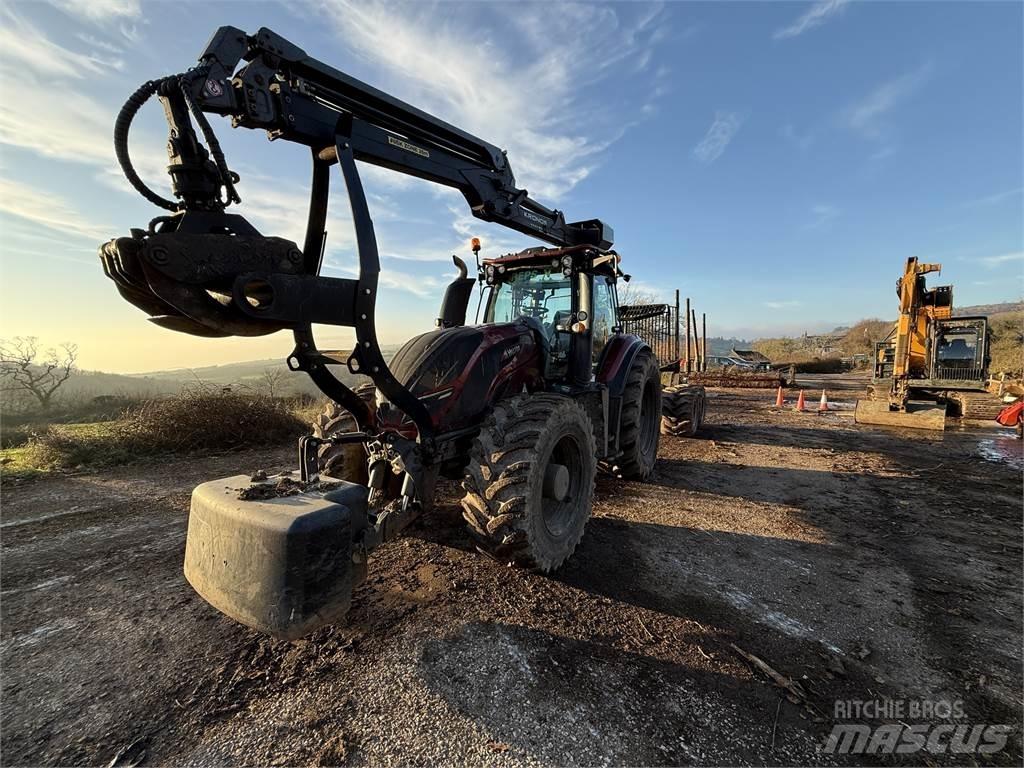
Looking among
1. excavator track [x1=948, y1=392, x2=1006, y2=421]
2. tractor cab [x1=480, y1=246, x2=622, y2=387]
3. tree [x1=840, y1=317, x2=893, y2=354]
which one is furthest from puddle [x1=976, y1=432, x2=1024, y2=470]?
tree [x1=840, y1=317, x2=893, y2=354]

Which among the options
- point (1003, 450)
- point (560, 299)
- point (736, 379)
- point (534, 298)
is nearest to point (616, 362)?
point (560, 299)

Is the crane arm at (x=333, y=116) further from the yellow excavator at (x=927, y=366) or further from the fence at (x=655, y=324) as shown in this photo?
the yellow excavator at (x=927, y=366)

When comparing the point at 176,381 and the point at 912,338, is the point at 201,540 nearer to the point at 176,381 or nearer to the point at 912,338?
the point at 176,381

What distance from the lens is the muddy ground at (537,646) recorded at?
1.85 metres

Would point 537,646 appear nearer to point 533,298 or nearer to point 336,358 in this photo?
point 336,358

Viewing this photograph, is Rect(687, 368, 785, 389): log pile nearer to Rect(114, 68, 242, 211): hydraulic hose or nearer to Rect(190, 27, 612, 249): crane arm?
Rect(190, 27, 612, 249): crane arm

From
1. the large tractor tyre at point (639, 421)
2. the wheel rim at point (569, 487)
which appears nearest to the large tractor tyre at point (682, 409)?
the large tractor tyre at point (639, 421)

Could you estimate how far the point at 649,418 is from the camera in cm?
639

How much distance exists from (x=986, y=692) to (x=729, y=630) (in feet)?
3.80

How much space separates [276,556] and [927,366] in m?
13.8

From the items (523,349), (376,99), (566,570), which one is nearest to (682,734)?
(566,570)

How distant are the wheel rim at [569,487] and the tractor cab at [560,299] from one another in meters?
1.01

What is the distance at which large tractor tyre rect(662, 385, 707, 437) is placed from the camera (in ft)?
26.7

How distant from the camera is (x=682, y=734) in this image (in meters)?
1.89
